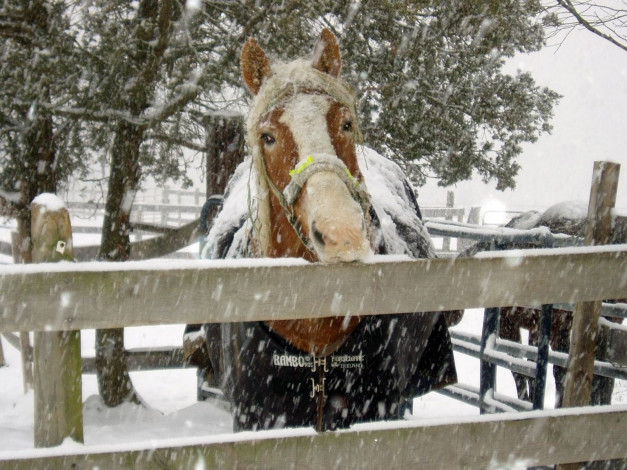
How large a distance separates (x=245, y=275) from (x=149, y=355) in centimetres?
397

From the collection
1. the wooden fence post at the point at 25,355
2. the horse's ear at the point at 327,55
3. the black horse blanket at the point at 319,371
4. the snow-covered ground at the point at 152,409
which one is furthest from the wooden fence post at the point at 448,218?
the horse's ear at the point at 327,55

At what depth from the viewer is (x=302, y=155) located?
202 centimetres

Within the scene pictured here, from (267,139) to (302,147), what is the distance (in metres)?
0.27

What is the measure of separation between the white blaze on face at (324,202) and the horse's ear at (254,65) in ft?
1.27

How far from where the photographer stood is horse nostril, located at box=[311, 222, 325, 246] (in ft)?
5.45

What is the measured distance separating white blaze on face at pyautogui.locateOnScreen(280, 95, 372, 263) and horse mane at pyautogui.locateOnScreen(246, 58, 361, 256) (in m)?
0.10

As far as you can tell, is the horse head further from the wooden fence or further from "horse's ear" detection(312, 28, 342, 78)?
the wooden fence

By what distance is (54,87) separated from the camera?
4488 millimetres

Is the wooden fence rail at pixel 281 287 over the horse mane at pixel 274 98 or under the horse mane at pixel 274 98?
under

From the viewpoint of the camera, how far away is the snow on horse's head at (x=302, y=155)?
1.90 m

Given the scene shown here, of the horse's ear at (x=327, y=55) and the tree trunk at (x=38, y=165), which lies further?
the tree trunk at (x=38, y=165)

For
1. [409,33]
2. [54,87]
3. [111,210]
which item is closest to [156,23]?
[54,87]

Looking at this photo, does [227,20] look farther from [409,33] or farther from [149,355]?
[149,355]

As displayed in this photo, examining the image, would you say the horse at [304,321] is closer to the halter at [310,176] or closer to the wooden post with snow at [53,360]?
the halter at [310,176]
